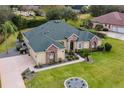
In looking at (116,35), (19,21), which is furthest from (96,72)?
(19,21)

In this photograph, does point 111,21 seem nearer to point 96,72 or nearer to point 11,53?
point 96,72

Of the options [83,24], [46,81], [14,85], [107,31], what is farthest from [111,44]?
[14,85]

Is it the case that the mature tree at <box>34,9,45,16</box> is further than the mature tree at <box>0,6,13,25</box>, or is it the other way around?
the mature tree at <box>34,9,45,16</box>

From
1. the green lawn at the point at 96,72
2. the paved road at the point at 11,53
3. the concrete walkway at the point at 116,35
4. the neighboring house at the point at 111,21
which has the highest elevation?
the neighboring house at the point at 111,21

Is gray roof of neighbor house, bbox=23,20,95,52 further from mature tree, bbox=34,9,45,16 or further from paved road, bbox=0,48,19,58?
paved road, bbox=0,48,19,58

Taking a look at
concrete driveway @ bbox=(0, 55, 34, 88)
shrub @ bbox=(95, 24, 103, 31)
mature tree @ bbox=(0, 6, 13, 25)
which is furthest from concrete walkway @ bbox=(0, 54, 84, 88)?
mature tree @ bbox=(0, 6, 13, 25)

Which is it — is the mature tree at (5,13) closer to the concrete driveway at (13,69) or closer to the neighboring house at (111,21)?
the concrete driveway at (13,69)

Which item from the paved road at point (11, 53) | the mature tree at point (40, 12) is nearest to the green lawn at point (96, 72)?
the paved road at point (11, 53)
